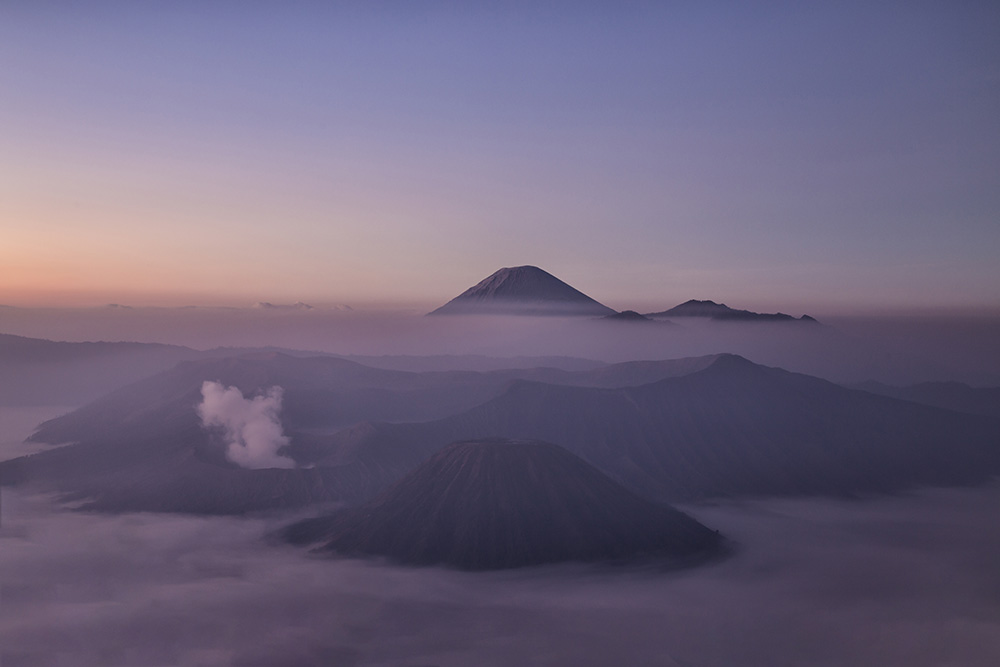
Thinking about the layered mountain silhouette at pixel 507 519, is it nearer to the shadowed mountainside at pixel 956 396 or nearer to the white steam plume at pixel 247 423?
Answer: the white steam plume at pixel 247 423

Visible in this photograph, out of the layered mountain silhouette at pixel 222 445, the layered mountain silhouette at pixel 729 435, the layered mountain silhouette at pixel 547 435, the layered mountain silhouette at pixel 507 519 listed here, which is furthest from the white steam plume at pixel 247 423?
the layered mountain silhouette at pixel 507 519

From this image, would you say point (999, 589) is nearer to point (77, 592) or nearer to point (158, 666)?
point (158, 666)

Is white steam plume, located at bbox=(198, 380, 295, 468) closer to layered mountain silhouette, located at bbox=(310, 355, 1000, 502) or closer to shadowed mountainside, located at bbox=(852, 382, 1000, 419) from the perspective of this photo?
layered mountain silhouette, located at bbox=(310, 355, 1000, 502)

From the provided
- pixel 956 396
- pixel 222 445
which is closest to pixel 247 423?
pixel 222 445

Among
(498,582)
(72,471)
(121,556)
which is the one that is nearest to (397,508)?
(498,582)

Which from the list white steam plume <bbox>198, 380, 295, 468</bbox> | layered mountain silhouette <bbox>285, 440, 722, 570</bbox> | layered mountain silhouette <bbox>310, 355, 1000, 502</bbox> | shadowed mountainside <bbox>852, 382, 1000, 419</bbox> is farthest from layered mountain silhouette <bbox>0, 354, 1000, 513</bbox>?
shadowed mountainside <bbox>852, 382, 1000, 419</bbox>

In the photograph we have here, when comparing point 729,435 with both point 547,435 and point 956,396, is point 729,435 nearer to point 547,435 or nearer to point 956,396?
point 547,435
